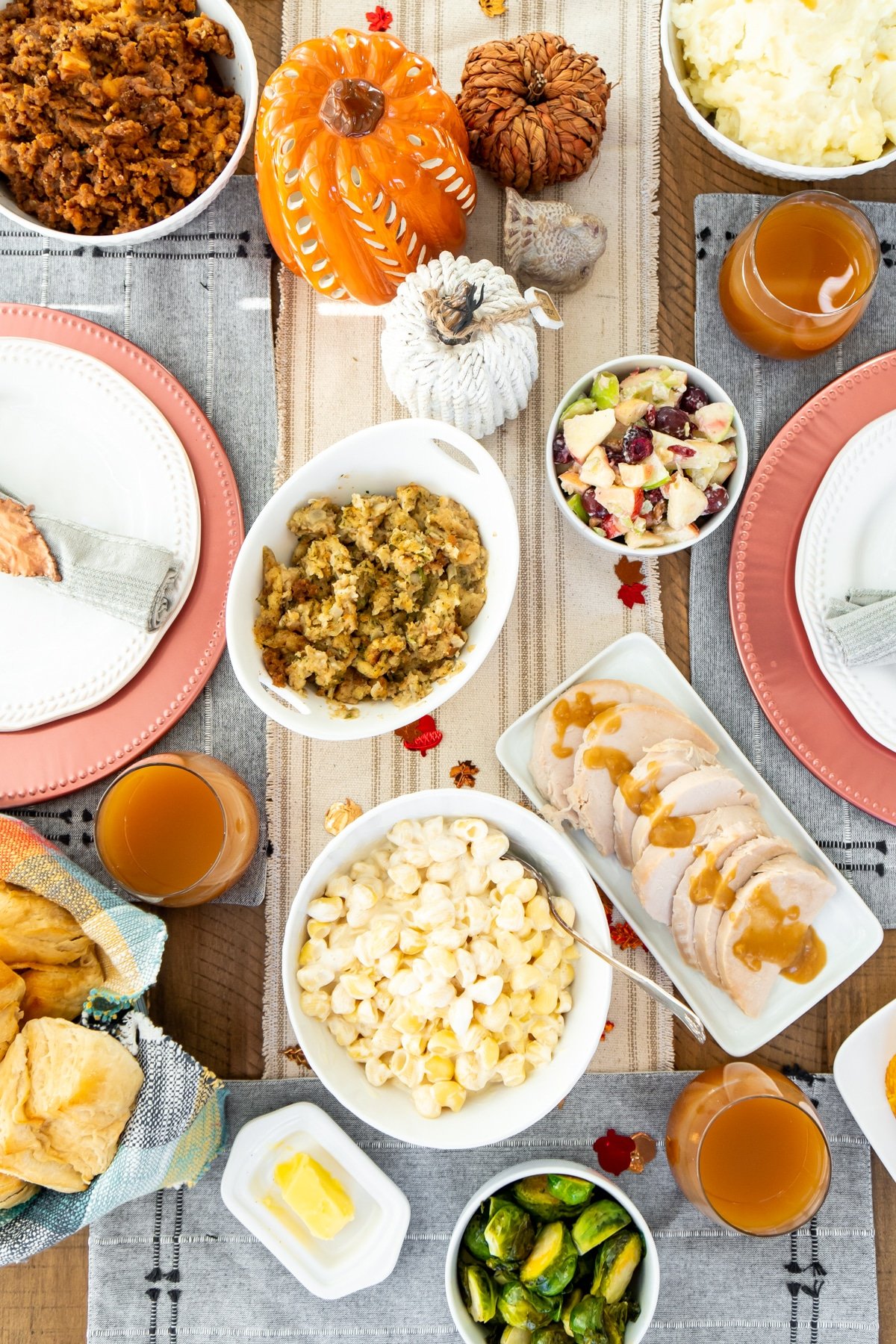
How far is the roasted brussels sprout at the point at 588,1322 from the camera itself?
1345 mm

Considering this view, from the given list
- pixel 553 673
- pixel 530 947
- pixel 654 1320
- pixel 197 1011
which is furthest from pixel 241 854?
pixel 654 1320

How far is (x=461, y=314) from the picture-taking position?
4.10 feet

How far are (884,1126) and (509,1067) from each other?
689 mm

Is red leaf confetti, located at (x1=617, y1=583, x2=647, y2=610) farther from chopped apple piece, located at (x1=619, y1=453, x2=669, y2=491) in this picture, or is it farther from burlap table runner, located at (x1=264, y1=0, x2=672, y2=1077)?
chopped apple piece, located at (x1=619, y1=453, x2=669, y2=491)

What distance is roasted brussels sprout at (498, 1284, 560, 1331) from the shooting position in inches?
54.2

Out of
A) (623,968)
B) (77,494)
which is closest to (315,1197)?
(623,968)

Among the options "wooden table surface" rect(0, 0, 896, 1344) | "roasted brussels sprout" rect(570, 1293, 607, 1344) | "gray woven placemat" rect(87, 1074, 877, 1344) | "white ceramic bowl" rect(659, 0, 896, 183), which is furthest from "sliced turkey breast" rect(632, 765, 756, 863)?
"white ceramic bowl" rect(659, 0, 896, 183)

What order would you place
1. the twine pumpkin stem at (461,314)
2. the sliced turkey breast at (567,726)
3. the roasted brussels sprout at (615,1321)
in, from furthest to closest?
the sliced turkey breast at (567,726), the roasted brussels sprout at (615,1321), the twine pumpkin stem at (461,314)

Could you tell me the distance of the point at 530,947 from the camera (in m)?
1.36

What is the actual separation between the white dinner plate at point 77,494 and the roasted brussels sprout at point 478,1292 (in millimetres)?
1066

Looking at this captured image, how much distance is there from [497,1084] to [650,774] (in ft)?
1.69

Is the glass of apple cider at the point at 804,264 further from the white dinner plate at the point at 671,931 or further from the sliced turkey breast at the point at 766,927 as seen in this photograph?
the sliced turkey breast at the point at 766,927

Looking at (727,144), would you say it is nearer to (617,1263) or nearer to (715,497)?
(715,497)

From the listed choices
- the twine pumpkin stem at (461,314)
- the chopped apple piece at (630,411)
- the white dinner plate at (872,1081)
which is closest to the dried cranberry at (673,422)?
the chopped apple piece at (630,411)
